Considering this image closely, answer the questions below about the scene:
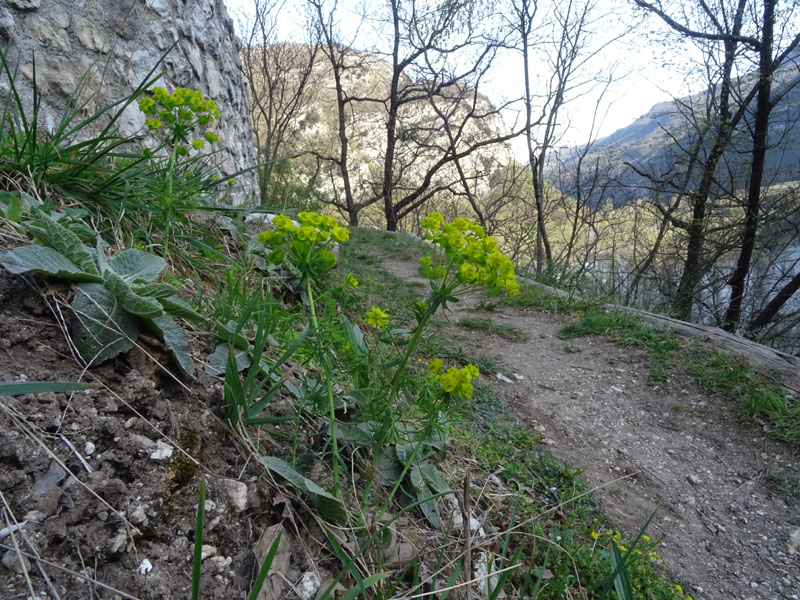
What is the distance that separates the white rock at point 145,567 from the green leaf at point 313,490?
276 mm

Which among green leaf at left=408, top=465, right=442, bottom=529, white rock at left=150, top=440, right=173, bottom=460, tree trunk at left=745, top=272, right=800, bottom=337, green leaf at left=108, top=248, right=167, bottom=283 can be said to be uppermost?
green leaf at left=108, top=248, right=167, bottom=283

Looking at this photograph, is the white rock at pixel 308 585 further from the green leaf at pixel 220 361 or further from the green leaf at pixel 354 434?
the green leaf at pixel 220 361

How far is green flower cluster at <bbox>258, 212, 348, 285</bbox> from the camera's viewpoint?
1031 mm

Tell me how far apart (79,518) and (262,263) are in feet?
5.40

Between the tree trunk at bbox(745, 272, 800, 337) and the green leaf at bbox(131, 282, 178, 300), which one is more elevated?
the green leaf at bbox(131, 282, 178, 300)

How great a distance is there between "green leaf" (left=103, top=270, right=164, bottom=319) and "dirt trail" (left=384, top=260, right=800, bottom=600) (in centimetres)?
117

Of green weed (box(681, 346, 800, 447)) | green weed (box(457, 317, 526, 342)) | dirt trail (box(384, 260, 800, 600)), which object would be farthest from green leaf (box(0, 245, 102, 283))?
green weed (box(681, 346, 800, 447))

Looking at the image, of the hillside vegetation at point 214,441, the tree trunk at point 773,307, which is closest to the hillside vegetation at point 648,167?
the tree trunk at point 773,307

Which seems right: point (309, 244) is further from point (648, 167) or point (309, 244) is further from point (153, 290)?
point (648, 167)

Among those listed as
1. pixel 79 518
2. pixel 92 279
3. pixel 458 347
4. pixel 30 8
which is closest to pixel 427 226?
pixel 92 279

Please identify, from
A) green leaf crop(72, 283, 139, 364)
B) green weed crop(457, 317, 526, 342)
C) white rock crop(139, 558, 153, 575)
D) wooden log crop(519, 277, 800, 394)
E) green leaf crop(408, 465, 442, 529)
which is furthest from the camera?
green weed crop(457, 317, 526, 342)

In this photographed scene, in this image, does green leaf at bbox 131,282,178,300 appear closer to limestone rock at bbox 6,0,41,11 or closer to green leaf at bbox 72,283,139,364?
green leaf at bbox 72,283,139,364

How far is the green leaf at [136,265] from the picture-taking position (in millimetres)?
1131

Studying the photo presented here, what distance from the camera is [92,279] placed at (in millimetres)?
1039
